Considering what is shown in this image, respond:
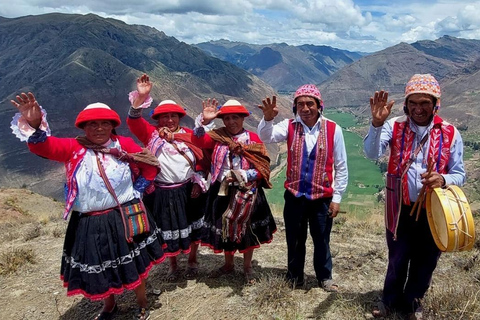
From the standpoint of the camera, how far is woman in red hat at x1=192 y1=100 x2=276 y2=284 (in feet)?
11.8

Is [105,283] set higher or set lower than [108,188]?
lower

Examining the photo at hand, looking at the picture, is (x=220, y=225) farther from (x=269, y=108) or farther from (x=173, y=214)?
(x=269, y=108)

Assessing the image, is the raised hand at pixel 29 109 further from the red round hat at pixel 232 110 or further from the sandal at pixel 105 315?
the sandal at pixel 105 315

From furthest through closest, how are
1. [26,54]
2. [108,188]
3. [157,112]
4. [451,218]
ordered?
[26,54]
[157,112]
[108,188]
[451,218]

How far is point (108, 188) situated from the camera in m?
2.97

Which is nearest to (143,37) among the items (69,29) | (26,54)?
(69,29)

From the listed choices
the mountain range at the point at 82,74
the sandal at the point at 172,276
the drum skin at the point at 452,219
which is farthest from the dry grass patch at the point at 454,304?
the mountain range at the point at 82,74

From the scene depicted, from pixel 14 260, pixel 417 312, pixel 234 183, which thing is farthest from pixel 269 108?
pixel 14 260

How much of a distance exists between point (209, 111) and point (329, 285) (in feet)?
7.56

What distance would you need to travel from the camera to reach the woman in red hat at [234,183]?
11.8ft

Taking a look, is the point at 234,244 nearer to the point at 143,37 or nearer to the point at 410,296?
the point at 410,296

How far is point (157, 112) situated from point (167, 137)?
0.31m

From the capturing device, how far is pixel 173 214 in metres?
3.70

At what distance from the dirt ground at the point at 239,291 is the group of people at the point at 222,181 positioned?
0.18 m
